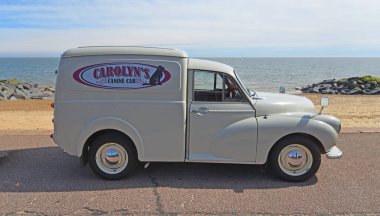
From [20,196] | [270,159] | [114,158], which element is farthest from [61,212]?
[270,159]

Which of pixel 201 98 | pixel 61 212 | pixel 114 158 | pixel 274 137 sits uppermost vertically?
pixel 201 98

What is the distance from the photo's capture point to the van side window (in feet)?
17.8

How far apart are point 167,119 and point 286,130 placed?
68.4 inches

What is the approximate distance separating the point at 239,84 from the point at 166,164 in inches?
75.8

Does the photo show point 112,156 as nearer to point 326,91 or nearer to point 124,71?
point 124,71

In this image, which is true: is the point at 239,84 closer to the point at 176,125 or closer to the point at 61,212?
the point at 176,125

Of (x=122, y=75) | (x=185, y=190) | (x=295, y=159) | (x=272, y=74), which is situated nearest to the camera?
(x=185, y=190)

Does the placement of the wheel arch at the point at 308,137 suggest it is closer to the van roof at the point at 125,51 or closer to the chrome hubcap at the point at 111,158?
the van roof at the point at 125,51

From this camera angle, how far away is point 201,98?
543cm

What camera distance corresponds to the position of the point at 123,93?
17.4 ft

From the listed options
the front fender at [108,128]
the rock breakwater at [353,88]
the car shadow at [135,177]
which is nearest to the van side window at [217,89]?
the front fender at [108,128]

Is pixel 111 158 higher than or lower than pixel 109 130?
lower

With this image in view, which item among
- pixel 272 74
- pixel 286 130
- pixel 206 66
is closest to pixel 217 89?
pixel 206 66

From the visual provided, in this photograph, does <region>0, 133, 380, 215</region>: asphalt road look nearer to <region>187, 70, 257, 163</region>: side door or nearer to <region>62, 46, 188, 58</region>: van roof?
<region>187, 70, 257, 163</region>: side door
